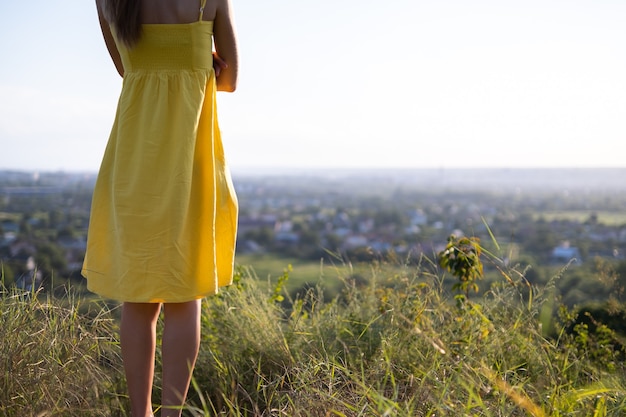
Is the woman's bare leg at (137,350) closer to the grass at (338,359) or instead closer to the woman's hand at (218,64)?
the grass at (338,359)

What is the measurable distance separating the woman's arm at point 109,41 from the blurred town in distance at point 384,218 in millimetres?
675

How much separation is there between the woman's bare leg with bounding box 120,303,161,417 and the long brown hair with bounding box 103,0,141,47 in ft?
2.56

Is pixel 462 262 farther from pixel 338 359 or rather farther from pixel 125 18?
pixel 125 18

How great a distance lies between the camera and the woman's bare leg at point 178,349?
158 cm

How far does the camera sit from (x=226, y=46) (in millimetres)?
1661

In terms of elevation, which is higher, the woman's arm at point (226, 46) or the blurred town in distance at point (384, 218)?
the woman's arm at point (226, 46)

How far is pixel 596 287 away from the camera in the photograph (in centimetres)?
401

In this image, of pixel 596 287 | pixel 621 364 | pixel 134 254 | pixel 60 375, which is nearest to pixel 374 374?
pixel 134 254

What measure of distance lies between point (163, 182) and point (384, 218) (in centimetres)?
2121

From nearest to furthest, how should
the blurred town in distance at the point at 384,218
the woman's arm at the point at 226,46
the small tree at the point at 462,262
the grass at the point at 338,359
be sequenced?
the grass at the point at 338,359
the woman's arm at the point at 226,46
the small tree at the point at 462,262
the blurred town in distance at the point at 384,218

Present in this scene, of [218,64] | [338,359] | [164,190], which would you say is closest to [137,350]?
[164,190]

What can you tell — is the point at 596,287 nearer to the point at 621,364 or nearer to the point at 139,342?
the point at 621,364

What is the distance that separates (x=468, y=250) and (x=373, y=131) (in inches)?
2086

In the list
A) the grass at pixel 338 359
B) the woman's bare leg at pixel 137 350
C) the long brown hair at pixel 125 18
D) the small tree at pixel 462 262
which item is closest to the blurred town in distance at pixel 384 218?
the small tree at pixel 462 262
